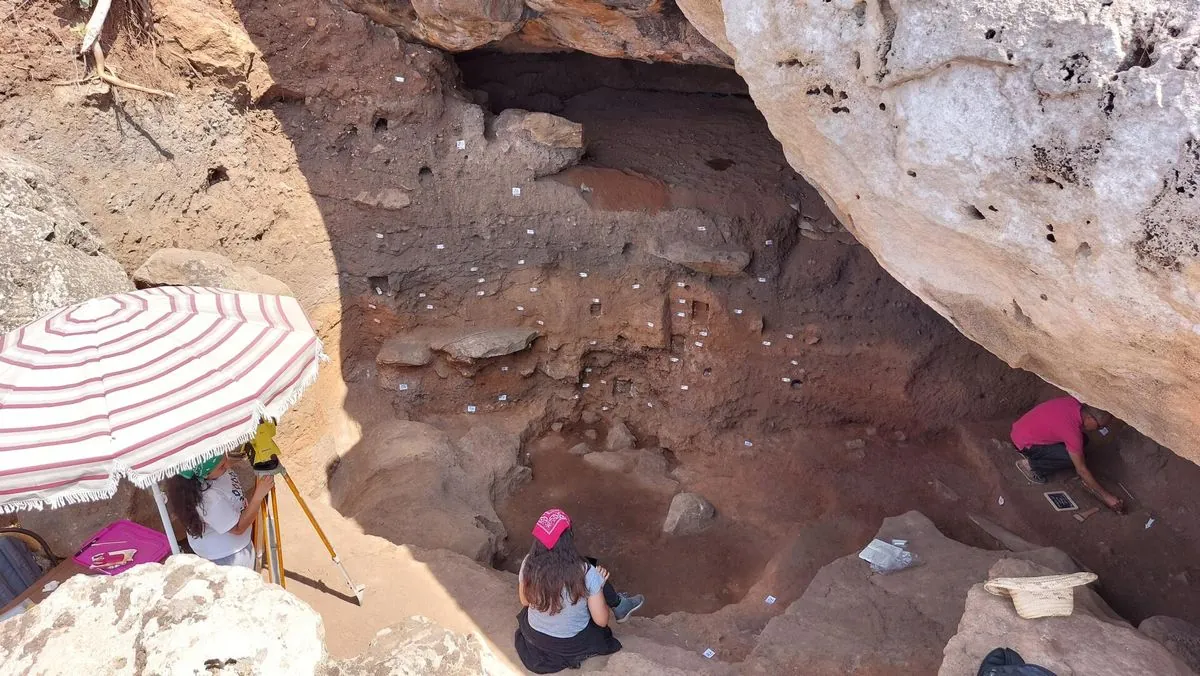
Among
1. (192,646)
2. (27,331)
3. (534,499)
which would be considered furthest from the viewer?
(534,499)

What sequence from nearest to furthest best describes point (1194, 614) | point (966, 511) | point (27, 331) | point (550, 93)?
point (27, 331), point (1194, 614), point (966, 511), point (550, 93)

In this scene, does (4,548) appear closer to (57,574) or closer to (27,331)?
(57,574)

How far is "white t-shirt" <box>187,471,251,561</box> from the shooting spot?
13.1ft

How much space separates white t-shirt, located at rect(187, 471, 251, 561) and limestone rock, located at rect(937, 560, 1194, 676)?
330cm

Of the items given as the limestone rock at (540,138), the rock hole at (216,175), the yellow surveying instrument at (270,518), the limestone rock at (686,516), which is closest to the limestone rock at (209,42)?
the rock hole at (216,175)

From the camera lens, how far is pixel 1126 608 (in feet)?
15.3

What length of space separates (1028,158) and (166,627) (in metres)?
3.31

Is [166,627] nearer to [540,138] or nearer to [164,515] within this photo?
[164,515]

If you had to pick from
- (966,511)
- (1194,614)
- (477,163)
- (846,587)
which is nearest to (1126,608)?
(1194,614)

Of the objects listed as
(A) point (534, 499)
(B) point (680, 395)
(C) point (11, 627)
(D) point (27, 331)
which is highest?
(D) point (27, 331)

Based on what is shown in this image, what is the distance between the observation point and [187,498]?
390 centimetres

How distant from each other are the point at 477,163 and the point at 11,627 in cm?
464

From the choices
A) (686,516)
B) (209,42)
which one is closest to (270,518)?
(686,516)

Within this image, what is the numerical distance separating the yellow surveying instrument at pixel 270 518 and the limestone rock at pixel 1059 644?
3125 mm
